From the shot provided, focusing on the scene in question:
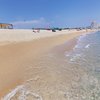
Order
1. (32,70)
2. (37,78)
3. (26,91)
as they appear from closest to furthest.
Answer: (26,91) → (37,78) → (32,70)

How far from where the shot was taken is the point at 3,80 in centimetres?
805

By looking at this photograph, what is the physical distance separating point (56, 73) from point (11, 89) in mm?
3043

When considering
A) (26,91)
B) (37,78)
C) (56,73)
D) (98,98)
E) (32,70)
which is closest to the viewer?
(98,98)

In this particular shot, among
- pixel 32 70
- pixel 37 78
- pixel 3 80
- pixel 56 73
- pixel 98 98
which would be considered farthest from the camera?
pixel 32 70

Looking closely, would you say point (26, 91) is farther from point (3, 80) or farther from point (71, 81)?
point (71, 81)

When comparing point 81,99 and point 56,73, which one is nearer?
point 81,99

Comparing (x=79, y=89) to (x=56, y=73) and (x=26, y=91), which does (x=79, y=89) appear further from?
(x=56, y=73)

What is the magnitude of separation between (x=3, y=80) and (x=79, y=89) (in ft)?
9.73

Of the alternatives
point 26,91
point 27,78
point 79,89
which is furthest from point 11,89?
point 79,89

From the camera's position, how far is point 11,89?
7137mm

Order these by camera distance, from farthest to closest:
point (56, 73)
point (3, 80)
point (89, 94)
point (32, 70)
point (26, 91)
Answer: point (32, 70) < point (56, 73) < point (3, 80) < point (26, 91) < point (89, 94)

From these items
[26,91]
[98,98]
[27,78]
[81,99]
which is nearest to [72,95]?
[81,99]

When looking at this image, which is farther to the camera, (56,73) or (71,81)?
(56,73)

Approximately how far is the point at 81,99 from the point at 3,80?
333 cm
